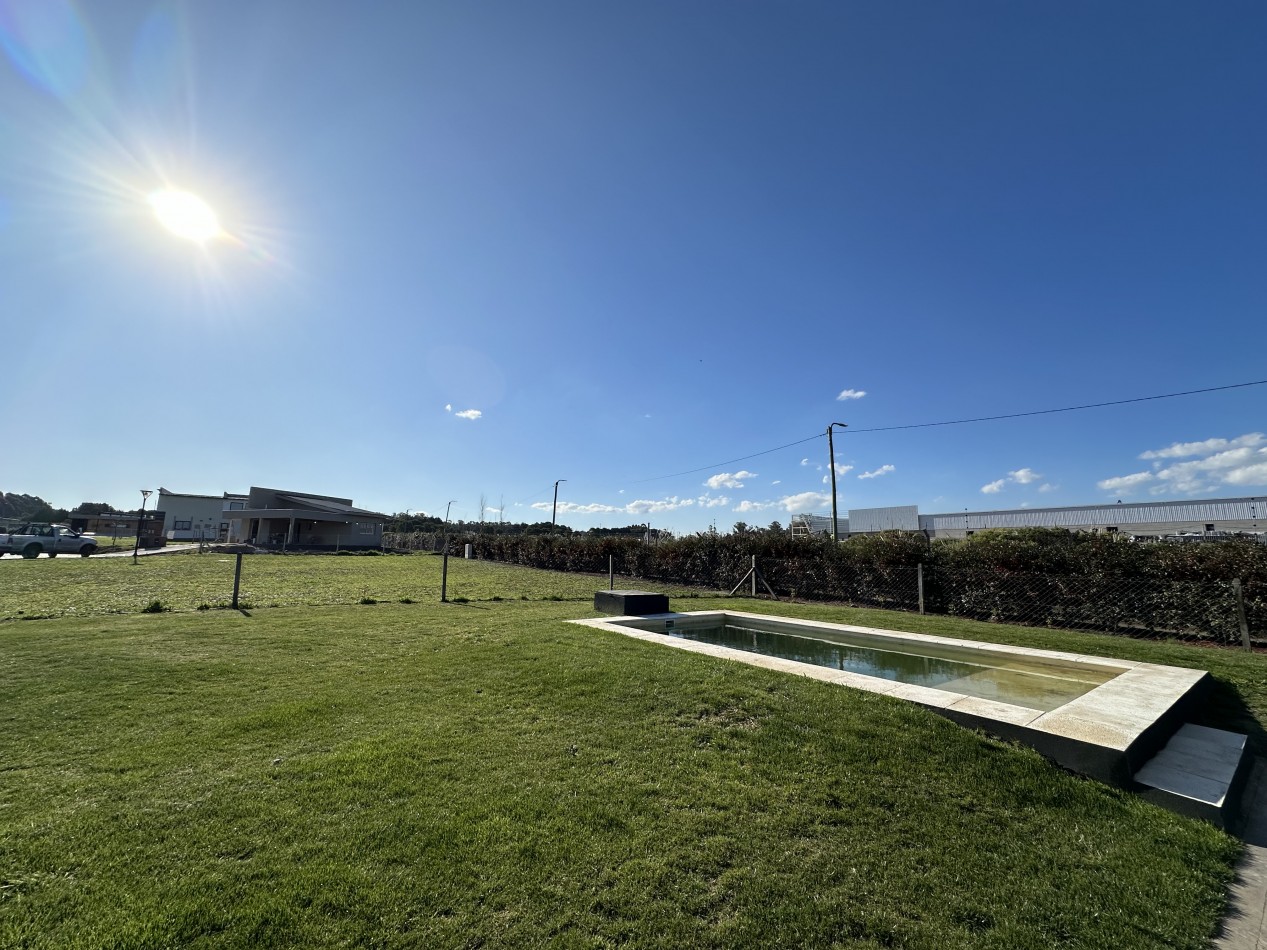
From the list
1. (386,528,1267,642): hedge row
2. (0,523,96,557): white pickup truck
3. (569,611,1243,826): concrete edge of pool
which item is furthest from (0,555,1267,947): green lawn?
(0,523,96,557): white pickup truck

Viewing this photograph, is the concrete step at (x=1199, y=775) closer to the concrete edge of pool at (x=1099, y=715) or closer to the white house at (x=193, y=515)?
the concrete edge of pool at (x=1099, y=715)

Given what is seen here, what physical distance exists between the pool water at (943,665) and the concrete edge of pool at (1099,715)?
23 cm

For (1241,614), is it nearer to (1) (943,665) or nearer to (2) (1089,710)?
(1) (943,665)

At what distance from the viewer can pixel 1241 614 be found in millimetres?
7367

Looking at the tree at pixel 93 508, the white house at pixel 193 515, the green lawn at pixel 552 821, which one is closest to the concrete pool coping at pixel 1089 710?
the green lawn at pixel 552 821

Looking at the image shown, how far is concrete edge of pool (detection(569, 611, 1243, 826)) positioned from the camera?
3.26 metres

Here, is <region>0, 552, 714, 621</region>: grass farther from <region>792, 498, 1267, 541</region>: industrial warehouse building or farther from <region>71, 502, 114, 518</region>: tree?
<region>71, 502, 114, 518</region>: tree

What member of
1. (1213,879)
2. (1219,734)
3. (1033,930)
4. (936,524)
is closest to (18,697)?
(1033,930)

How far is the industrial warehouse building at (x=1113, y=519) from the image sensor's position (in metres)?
25.9

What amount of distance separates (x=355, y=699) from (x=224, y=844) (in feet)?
7.14

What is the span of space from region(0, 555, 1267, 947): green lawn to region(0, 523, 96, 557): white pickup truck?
95.1 feet

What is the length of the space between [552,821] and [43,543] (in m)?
35.0

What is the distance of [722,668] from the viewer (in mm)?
5211

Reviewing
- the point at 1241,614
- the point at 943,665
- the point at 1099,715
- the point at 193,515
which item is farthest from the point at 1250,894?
the point at 193,515
